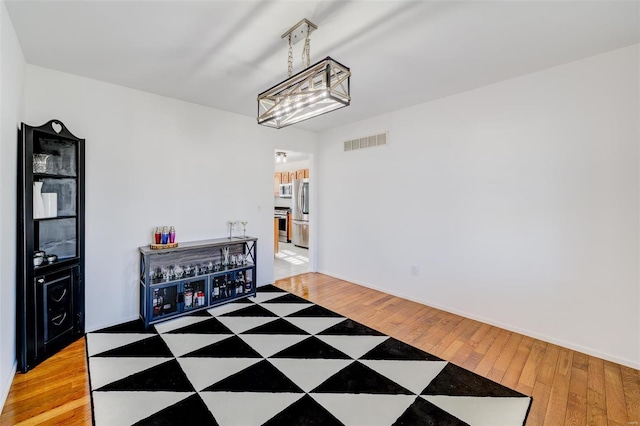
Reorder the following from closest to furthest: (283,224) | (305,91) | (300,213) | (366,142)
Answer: (305,91) < (366,142) < (300,213) < (283,224)

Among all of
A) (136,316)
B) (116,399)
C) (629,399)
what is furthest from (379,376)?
(136,316)

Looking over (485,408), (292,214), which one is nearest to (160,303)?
(485,408)

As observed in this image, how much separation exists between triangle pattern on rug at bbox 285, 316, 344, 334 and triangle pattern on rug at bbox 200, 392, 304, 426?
0.96m

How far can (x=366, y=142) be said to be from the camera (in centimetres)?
435

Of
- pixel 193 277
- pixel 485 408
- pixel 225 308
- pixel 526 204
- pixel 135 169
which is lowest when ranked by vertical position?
pixel 485 408

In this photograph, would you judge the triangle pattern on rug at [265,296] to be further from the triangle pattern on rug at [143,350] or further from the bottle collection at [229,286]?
the triangle pattern on rug at [143,350]

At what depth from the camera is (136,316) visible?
3.23 metres

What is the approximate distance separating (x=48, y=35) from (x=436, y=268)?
429cm

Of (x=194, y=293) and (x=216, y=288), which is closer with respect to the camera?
(x=194, y=293)

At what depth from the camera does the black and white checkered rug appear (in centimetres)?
180

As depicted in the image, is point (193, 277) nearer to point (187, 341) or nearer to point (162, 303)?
point (162, 303)

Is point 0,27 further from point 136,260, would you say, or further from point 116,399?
point 116,399

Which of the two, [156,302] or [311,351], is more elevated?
[156,302]

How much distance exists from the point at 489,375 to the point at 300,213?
562cm
